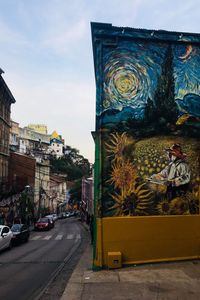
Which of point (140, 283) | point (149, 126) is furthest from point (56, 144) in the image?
point (140, 283)

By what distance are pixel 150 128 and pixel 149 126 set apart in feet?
0.27

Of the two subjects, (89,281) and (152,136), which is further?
(152,136)

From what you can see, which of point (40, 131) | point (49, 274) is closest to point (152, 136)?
point (49, 274)

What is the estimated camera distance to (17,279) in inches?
463

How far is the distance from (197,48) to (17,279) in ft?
35.0

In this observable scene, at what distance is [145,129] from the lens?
13.0 m

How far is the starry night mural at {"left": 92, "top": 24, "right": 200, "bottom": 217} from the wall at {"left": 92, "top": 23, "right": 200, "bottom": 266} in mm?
35

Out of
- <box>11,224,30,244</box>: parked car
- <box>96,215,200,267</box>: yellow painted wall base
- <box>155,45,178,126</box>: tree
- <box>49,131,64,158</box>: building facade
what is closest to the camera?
<box>96,215,200,267</box>: yellow painted wall base

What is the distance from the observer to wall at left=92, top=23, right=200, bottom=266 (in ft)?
40.9

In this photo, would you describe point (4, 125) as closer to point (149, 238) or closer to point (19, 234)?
point (19, 234)

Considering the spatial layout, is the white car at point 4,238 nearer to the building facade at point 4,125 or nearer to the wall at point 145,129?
the wall at point 145,129

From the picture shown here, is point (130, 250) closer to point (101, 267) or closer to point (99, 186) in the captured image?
point (101, 267)

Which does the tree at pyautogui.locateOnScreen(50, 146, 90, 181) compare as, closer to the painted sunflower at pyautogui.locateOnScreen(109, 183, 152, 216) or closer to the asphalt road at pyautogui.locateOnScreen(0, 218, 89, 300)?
the asphalt road at pyautogui.locateOnScreen(0, 218, 89, 300)

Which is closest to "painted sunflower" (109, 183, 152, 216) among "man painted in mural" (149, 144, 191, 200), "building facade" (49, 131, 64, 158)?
"man painted in mural" (149, 144, 191, 200)
